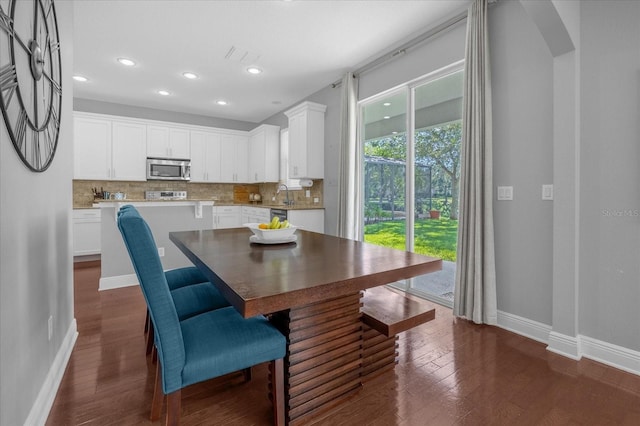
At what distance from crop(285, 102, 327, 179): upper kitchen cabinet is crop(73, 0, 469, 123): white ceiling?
382mm

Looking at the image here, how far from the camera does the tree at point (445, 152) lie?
302 centimetres

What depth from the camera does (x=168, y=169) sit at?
5.77 metres

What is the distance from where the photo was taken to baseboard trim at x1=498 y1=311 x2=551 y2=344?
2312 mm

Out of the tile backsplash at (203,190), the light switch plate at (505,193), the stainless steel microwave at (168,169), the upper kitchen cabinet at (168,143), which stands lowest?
the light switch plate at (505,193)

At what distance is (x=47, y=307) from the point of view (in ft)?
5.52

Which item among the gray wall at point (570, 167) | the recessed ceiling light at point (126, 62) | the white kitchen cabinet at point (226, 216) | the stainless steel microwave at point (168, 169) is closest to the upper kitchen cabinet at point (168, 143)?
the stainless steel microwave at point (168, 169)

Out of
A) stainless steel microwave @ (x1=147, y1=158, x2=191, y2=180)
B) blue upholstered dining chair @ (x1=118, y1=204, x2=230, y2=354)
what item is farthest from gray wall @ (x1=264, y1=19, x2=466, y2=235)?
blue upholstered dining chair @ (x1=118, y1=204, x2=230, y2=354)

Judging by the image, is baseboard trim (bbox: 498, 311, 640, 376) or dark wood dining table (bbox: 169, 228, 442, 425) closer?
dark wood dining table (bbox: 169, 228, 442, 425)

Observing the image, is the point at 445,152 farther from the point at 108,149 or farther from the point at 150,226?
the point at 108,149

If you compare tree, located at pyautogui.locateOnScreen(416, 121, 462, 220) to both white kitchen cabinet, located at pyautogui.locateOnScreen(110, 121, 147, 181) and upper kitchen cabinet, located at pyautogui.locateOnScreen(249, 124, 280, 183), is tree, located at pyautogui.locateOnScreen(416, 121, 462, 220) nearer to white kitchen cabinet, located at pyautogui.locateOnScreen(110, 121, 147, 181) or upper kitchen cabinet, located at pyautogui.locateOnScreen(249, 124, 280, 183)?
upper kitchen cabinet, located at pyautogui.locateOnScreen(249, 124, 280, 183)

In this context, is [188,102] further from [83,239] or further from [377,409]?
[377,409]

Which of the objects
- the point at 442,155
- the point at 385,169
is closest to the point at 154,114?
the point at 385,169

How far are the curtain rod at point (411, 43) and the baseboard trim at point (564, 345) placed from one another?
274 cm

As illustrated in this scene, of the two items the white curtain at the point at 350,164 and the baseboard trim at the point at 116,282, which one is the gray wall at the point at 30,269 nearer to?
the baseboard trim at the point at 116,282
